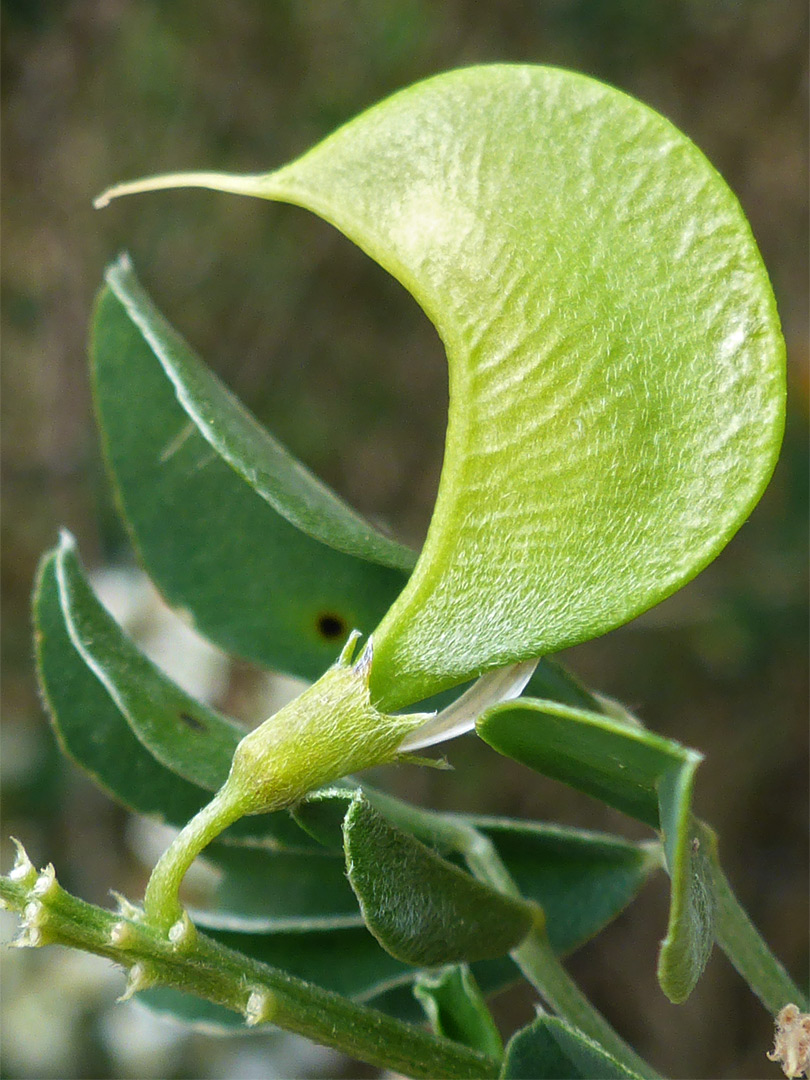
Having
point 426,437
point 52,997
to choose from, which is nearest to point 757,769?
point 426,437

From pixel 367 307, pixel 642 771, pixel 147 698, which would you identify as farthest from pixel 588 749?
pixel 367 307

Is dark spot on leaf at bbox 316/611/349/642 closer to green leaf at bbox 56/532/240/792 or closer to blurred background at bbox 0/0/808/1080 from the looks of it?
green leaf at bbox 56/532/240/792

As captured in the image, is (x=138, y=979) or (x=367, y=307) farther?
(x=367, y=307)

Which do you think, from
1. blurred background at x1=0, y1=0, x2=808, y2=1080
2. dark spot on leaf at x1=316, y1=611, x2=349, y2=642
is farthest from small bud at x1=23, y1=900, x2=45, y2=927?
blurred background at x1=0, y1=0, x2=808, y2=1080

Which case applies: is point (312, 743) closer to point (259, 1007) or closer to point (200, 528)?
point (259, 1007)

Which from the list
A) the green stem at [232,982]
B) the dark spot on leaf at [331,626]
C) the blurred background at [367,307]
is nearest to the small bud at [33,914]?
the green stem at [232,982]

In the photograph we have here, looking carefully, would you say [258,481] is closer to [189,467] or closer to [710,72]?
[189,467]
